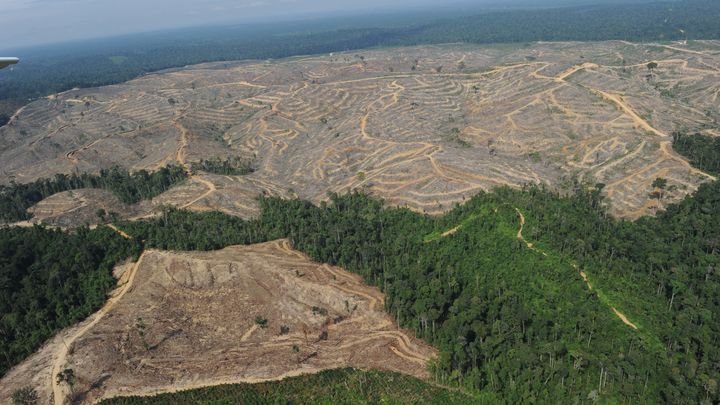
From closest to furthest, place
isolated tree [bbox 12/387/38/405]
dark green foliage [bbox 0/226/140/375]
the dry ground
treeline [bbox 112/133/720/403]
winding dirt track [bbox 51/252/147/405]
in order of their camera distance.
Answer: isolated tree [bbox 12/387/38/405] → treeline [bbox 112/133/720/403] → winding dirt track [bbox 51/252/147/405] → the dry ground → dark green foliage [bbox 0/226/140/375]

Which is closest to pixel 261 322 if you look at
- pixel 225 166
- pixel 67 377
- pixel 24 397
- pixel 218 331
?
pixel 218 331

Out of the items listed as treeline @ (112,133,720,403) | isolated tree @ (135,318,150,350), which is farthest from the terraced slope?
isolated tree @ (135,318,150,350)

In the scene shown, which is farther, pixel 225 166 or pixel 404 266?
pixel 225 166

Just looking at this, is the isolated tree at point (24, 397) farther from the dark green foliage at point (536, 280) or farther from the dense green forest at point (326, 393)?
the dark green foliage at point (536, 280)

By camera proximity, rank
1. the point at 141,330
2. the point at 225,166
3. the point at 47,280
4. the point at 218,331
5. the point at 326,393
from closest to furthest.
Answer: the point at 326,393 < the point at 141,330 < the point at 218,331 < the point at 47,280 < the point at 225,166

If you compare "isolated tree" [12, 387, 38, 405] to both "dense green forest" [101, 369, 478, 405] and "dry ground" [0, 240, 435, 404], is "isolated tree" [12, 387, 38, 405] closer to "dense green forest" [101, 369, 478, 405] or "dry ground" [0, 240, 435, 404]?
"dry ground" [0, 240, 435, 404]

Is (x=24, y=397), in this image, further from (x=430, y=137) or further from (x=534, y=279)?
(x=430, y=137)
